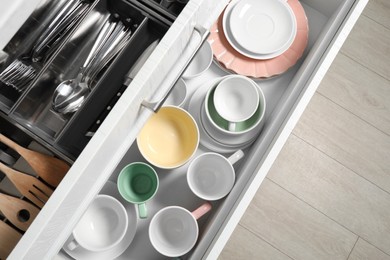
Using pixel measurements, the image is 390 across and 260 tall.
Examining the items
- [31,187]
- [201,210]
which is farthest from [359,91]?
[31,187]

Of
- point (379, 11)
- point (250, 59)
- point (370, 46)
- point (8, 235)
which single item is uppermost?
point (379, 11)

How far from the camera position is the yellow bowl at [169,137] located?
43.4 inches

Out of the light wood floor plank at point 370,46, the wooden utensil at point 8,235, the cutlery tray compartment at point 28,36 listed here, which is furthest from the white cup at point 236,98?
the light wood floor plank at point 370,46

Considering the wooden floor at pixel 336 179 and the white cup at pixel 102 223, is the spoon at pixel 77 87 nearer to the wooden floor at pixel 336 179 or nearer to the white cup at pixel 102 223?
the white cup at pixel 102 223

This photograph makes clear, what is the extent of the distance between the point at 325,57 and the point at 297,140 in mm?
663

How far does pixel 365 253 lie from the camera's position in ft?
5.18

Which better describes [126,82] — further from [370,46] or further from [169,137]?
[370,46]

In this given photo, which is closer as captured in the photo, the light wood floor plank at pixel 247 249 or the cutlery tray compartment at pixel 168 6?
the cutlery tray compartment at pixel 168 6

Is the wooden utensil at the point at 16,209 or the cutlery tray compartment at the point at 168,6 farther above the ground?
the cutlery tray compartment at the point at 168,6

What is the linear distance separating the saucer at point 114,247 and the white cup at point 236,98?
1.08 ft

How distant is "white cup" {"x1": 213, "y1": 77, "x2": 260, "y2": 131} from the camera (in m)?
1.13

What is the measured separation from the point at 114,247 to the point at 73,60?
1.49 feet

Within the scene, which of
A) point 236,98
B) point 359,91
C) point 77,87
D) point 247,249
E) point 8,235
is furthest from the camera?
point 359,91

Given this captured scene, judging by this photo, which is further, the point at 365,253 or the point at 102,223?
the point at 365,253
